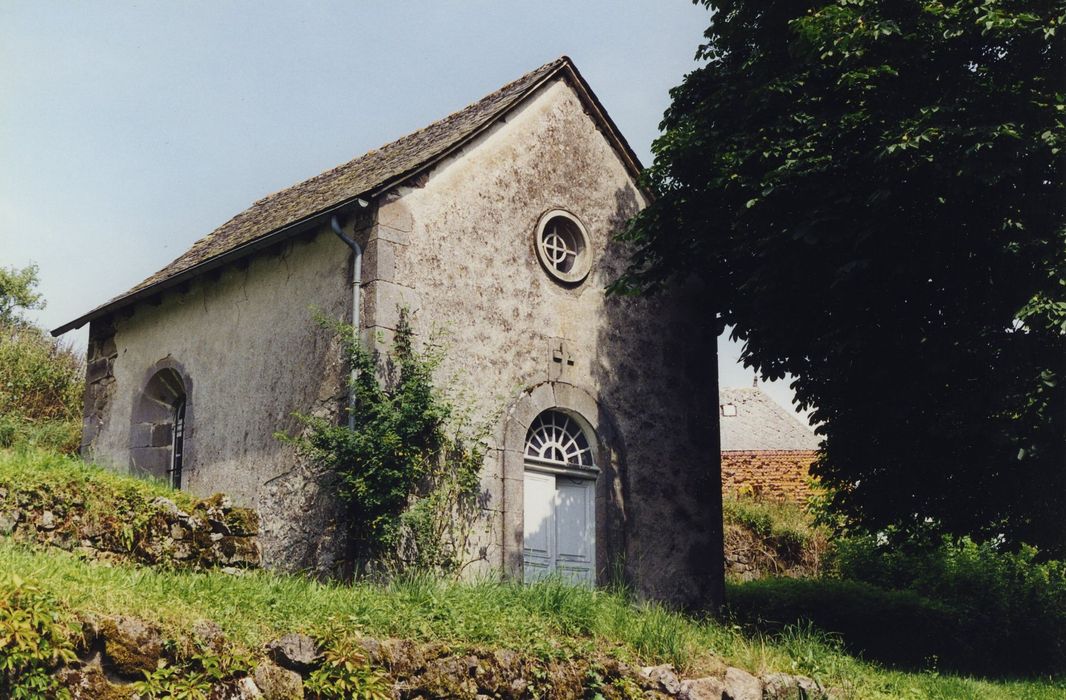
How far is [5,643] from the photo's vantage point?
7.30 metres

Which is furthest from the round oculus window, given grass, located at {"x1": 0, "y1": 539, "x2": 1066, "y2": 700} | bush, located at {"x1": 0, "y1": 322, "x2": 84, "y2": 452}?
bush, located at {"x1": 0, "y1": 322, "x2": 84, "y2": 452}

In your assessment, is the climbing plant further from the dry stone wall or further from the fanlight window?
the dry stone wall

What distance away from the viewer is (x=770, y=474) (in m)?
24.6

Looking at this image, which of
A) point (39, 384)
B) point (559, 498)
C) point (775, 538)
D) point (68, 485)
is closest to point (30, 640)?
point (68, 485)

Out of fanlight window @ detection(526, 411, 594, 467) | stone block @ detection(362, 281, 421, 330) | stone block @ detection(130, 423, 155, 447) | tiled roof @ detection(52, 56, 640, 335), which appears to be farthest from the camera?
stone block @ detection(130, 423, 155, 447)

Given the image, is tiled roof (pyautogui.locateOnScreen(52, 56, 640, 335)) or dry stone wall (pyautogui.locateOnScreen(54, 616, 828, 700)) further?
tiled roof (pyautogui.locateOnScreen(52, 56, 640, 335))

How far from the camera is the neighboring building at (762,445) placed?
2423cm

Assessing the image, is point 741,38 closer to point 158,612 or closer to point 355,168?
point 355,168

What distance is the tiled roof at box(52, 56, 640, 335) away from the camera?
13852mm

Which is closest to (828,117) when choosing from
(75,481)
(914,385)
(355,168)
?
(914,385)

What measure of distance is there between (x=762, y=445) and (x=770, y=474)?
19.1 ft

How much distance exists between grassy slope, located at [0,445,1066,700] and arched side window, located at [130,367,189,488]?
3811 millimetres

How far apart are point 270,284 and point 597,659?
22.1 feet

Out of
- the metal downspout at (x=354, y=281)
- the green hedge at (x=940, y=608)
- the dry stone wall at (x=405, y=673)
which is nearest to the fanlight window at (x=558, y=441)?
the metal downspout at (x=354, y=281)
